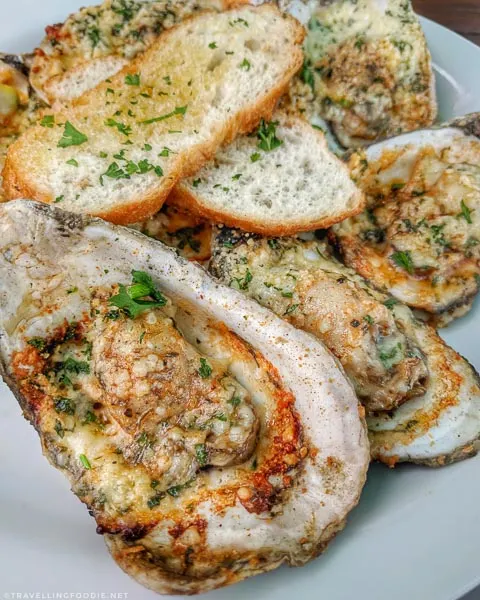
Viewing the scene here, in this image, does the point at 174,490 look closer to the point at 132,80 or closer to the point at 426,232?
the point at 426,232

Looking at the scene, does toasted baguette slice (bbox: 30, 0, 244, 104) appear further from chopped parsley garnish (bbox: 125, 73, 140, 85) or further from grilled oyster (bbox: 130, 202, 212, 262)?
grilled oyster (bbox: 130, 202, 212, 262)

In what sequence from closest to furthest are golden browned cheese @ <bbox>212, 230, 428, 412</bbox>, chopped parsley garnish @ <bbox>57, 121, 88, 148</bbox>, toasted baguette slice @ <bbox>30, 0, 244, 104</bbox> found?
golden browned cheese @ <bbox>212, 230, 428, 412</bbox> < chopped parsley garnish @ <bbox>57, 121, 88, 148</bbox> < toasted baguette slice @ <bbox>30, 0, 244, 104</bbox>

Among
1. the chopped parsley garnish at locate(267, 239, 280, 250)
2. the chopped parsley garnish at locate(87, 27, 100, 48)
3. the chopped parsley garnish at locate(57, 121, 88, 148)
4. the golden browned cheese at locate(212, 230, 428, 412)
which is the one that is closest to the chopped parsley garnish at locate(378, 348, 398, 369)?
the golden browned cheese at locate(212, 230, 428, 412)

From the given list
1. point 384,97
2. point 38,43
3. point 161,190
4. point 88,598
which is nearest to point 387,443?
point 88,598

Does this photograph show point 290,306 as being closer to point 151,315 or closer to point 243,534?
point 151,315

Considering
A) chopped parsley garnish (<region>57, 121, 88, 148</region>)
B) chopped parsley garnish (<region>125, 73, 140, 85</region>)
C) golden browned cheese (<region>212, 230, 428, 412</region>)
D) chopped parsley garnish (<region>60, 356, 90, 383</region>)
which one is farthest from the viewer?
chopped parsley garnish (<region>125, 73, 140, 85</region>)

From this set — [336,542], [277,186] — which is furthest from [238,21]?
[336,542]
